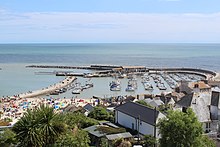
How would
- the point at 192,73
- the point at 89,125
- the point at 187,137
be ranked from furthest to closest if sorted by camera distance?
the point at 192,73 < the point at 89,125 < the point at 187,137

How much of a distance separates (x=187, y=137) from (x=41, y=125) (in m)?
8.23

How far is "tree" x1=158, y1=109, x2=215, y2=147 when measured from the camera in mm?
18125

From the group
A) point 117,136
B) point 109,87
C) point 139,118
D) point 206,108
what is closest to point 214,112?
point 206,108

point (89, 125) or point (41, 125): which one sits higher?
point (41, 125)

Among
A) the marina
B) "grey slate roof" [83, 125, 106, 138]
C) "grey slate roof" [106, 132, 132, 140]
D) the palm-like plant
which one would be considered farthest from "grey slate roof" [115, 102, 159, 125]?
the marina

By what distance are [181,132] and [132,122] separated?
7.55 meters

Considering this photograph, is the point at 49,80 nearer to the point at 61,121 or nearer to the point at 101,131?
the point at 101,131

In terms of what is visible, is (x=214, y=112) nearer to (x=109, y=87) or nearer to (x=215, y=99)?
(x=215, y=99)

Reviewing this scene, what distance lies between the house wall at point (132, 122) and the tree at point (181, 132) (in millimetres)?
4338

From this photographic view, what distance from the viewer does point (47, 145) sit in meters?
15.2

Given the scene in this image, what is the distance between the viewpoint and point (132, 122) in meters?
25.4

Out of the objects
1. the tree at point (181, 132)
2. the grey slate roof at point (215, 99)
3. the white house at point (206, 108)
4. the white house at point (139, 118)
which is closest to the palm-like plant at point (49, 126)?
the tree at point (181, 132)

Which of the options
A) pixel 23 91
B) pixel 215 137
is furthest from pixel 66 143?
pixel 23 91

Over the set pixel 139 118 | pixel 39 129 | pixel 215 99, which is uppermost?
pixel 39 129
